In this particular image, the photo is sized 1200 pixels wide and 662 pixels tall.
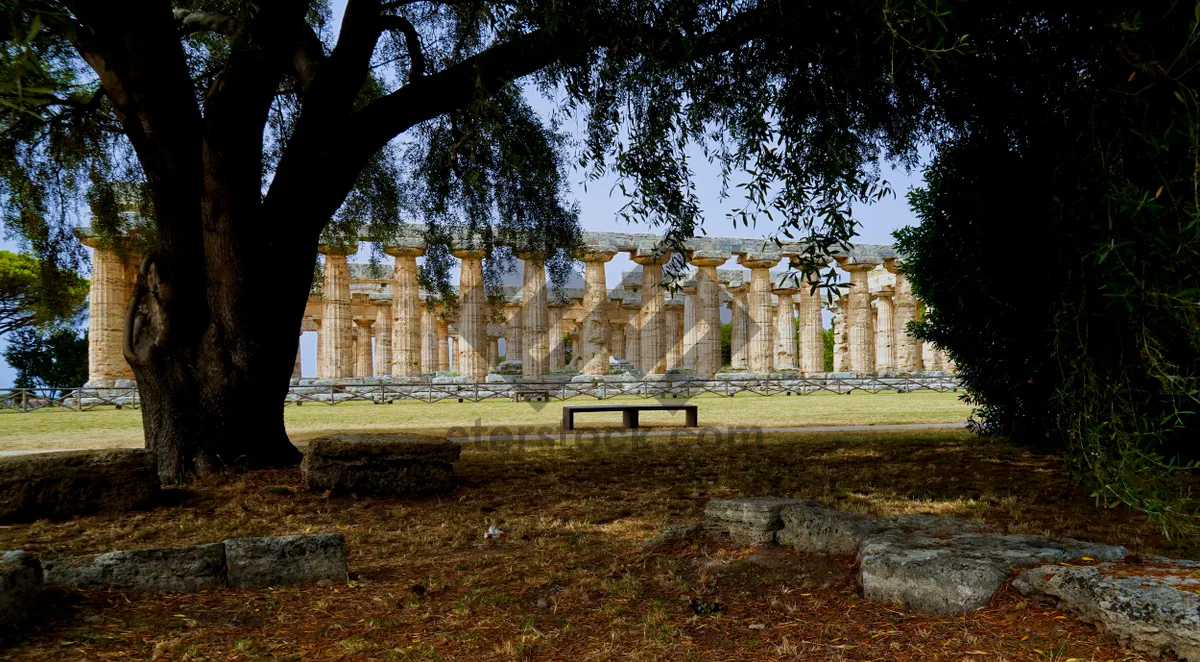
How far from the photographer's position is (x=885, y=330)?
134 feet

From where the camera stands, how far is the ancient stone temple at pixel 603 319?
30594mm

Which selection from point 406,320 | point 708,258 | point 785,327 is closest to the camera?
point 406,320

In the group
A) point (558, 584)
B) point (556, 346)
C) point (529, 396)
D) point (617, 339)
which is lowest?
point (529, 396)

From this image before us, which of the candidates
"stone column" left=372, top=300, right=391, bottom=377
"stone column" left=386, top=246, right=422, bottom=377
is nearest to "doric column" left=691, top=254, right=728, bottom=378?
"stone column" left=386, top=246, right=422, bottom=377

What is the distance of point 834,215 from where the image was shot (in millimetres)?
5402

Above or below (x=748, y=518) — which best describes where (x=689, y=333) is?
above

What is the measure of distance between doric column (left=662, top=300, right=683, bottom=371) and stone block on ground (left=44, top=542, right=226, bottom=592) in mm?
34513

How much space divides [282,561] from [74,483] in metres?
3.04

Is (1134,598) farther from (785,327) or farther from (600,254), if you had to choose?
(785,327)

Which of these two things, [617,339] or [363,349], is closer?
[363,349]

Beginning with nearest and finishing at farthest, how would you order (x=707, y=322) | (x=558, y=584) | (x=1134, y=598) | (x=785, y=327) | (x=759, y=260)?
(x=1134, y=598) → (x=558, y=584) → (x=759, y=260) → (x=707, y=322) → (x=785, y=327)

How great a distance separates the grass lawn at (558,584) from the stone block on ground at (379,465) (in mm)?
206

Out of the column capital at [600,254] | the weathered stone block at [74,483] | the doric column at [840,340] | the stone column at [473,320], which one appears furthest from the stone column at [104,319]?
the doric column at [840,340]

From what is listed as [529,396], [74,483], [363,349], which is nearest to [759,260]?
[529,396]
